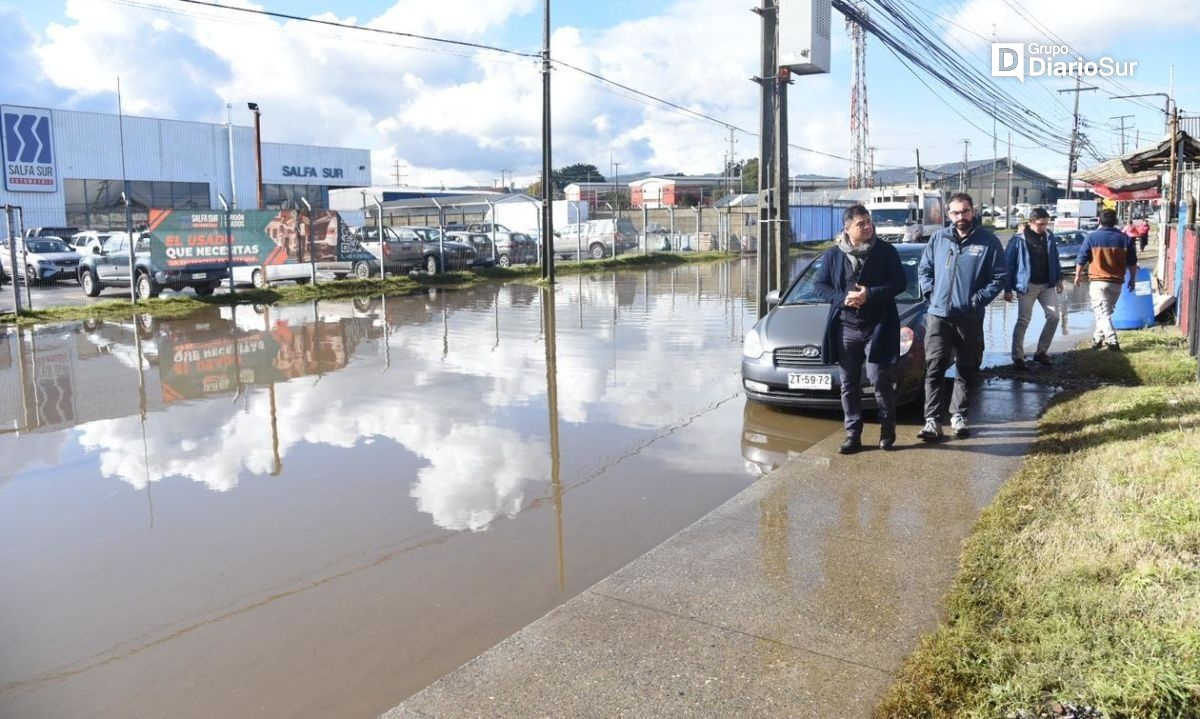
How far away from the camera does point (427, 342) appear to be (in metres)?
14.3

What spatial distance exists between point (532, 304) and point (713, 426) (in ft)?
39.4

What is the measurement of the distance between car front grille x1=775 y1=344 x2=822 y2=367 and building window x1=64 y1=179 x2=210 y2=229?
49.0 metres

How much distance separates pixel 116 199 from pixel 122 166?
6226mm

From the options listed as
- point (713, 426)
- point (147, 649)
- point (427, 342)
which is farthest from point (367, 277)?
point (147, 649)

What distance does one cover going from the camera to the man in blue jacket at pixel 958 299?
7406mm

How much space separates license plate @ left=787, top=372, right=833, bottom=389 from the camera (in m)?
8.26

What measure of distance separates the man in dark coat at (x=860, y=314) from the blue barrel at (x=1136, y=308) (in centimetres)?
814

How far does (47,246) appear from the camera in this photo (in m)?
28.8

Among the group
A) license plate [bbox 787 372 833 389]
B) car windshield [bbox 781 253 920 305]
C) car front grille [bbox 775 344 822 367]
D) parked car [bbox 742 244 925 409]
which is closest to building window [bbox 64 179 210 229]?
car windshield [bbox 781 253 920 305]

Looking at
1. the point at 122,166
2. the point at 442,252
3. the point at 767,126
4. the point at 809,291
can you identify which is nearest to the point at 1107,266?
the point at 809,291

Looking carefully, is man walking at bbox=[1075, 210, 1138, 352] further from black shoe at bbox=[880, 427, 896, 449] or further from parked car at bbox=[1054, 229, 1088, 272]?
parked car at bbox=[1054, 229, 1088, 272]

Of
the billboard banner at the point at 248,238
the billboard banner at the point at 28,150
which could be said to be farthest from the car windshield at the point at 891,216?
the billboard banner at the point at 28,150

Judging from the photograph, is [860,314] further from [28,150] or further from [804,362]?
[28,150]

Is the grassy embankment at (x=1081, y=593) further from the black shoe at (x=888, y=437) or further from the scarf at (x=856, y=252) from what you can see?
the scarf at (x=856, y=252)
